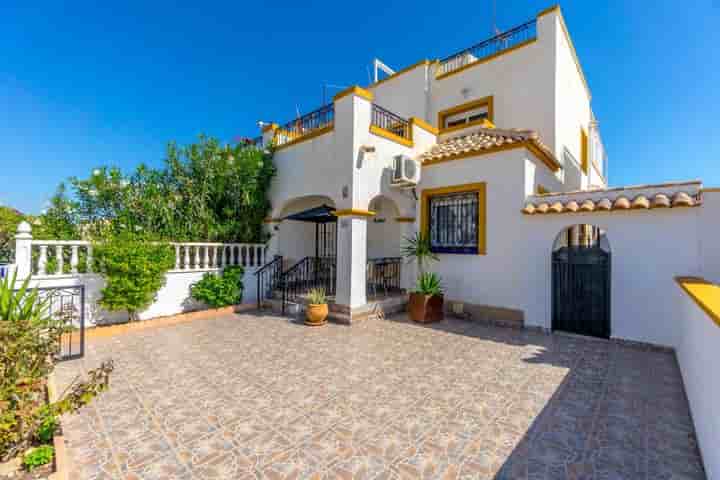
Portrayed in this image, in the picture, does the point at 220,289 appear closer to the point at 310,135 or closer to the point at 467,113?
the point at 310,135

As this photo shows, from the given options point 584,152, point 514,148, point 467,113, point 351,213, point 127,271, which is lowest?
point 127,271

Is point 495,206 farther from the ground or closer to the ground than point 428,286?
farther from the ground

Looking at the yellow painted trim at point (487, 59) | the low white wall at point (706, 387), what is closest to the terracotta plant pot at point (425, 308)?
the low white wall at point (706, 387)

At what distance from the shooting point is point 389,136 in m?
8.23

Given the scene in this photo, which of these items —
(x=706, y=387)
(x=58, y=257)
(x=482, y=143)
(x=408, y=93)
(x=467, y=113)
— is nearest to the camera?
(x=706, y=387)

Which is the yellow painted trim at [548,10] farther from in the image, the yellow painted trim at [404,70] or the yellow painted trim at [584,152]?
the yellow painted trim at [584,152]

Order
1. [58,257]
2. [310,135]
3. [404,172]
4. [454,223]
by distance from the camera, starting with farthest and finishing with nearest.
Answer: [310,135]
[454,223]
[404,172]
[58,257]

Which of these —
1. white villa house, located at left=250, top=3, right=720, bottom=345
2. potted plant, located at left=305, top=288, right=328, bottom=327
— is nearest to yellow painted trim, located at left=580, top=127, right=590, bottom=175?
white villa house, located at left=250, top=3, right=720, bottom=345

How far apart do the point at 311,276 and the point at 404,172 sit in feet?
15.5

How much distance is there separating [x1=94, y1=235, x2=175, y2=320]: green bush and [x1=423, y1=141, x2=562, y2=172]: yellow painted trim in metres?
7.49

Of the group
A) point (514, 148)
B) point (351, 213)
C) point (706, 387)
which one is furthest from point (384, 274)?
point (706, 387)

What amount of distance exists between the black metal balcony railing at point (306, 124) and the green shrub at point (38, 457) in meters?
7.69

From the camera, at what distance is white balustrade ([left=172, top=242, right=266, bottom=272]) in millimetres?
8070

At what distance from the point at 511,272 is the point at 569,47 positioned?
8962 millimetres
